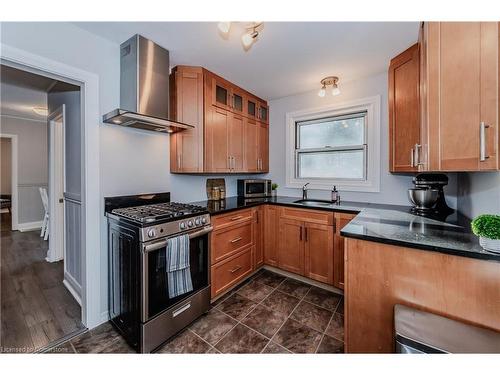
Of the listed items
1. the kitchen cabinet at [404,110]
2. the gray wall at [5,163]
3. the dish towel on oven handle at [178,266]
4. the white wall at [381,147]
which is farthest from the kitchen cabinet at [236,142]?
the gray wall at [5,163]

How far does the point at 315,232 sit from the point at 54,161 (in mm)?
3583

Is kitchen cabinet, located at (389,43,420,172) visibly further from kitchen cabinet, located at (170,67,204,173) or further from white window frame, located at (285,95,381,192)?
kitchen cabinet, located at (170,67,204,173)

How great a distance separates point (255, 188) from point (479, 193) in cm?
227

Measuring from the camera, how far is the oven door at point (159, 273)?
1.47 metres

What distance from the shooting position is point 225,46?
6.26 ft

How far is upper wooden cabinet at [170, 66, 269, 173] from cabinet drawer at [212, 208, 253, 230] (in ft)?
1.83

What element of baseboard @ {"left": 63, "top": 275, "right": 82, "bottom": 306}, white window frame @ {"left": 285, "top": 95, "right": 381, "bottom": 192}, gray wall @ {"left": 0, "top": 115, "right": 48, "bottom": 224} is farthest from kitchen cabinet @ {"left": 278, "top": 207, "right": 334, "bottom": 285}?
gray wall @ {"left": 0, "top": 115, "right": 48, "bottom": 224}

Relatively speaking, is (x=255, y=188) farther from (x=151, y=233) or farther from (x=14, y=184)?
(x=14, y=184)

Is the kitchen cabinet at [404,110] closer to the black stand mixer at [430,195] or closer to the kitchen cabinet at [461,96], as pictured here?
the black stand mixer at [430,195]

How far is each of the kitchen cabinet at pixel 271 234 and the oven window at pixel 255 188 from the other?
0.42m

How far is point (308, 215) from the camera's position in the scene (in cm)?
245
